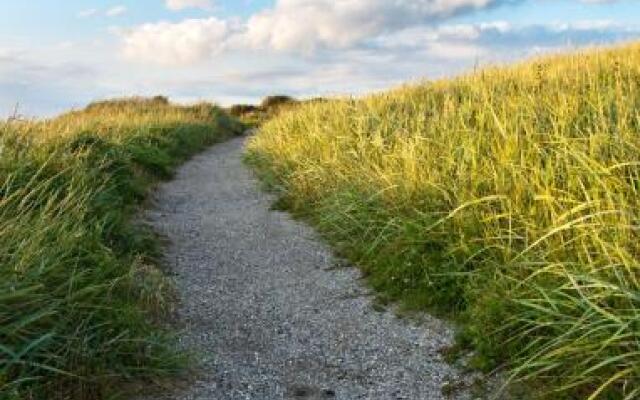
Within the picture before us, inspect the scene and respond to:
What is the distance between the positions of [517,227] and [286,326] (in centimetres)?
197

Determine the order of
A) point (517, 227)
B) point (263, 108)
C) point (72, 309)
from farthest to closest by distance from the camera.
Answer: point (263, 108)
point (517, 227)
point (72, 309)

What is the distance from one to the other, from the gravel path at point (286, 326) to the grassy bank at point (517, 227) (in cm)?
31

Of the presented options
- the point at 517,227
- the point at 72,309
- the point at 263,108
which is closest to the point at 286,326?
the point at 72,309

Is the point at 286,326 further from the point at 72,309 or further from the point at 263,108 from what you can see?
the point at 263,108

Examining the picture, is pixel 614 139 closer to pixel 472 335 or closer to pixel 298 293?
pixel 472 335

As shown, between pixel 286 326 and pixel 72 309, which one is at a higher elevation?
pixel 72 309

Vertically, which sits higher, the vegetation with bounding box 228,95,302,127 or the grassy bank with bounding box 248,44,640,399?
the vegetation with bounding box 228,95,302,127

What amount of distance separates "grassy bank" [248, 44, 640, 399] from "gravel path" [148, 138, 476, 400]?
0.31 m

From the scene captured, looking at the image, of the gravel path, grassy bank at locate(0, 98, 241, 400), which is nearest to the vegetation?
the gravel path

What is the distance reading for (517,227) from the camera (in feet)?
18.8

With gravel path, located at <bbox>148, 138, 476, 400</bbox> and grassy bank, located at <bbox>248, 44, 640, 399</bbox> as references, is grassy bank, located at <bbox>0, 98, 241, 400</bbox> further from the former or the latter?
grassy bank, located at <bbox>248, 44, 640, 399</bbox>

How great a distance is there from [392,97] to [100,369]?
9953mm

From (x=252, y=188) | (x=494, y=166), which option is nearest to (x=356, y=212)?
(x=494, y=166)

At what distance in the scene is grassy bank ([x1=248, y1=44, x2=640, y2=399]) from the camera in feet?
14.0
